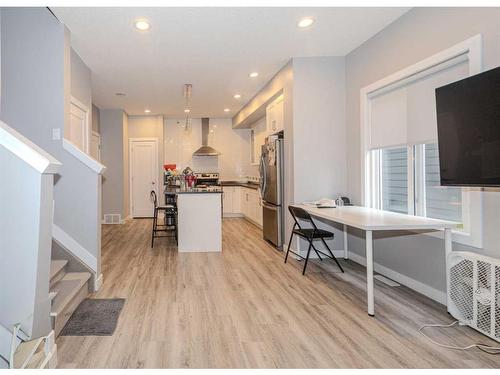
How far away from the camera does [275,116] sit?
5.32 m

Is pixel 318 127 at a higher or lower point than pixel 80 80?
lower

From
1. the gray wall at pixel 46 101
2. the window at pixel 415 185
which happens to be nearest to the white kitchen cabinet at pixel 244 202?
the window at pixel 415 185

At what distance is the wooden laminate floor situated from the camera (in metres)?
2.01

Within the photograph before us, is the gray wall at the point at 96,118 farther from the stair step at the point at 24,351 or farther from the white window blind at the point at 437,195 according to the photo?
the white window blind at the point at 437,195

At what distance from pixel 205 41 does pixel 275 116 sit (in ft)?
6.17

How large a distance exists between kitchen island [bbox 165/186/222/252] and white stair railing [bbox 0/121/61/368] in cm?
310

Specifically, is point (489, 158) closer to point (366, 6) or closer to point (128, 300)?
point (366, 6)

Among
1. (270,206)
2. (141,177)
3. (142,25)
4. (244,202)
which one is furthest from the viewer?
(141,177)

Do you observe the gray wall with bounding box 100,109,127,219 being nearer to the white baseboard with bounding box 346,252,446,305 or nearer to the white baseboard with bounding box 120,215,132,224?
the white baseboard with bounding box 120,215,132,224

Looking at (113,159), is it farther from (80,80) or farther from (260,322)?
(260,322)

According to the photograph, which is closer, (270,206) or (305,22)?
(305,22)

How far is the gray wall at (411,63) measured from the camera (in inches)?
93.4

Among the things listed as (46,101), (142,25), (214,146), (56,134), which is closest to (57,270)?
(56,134)
